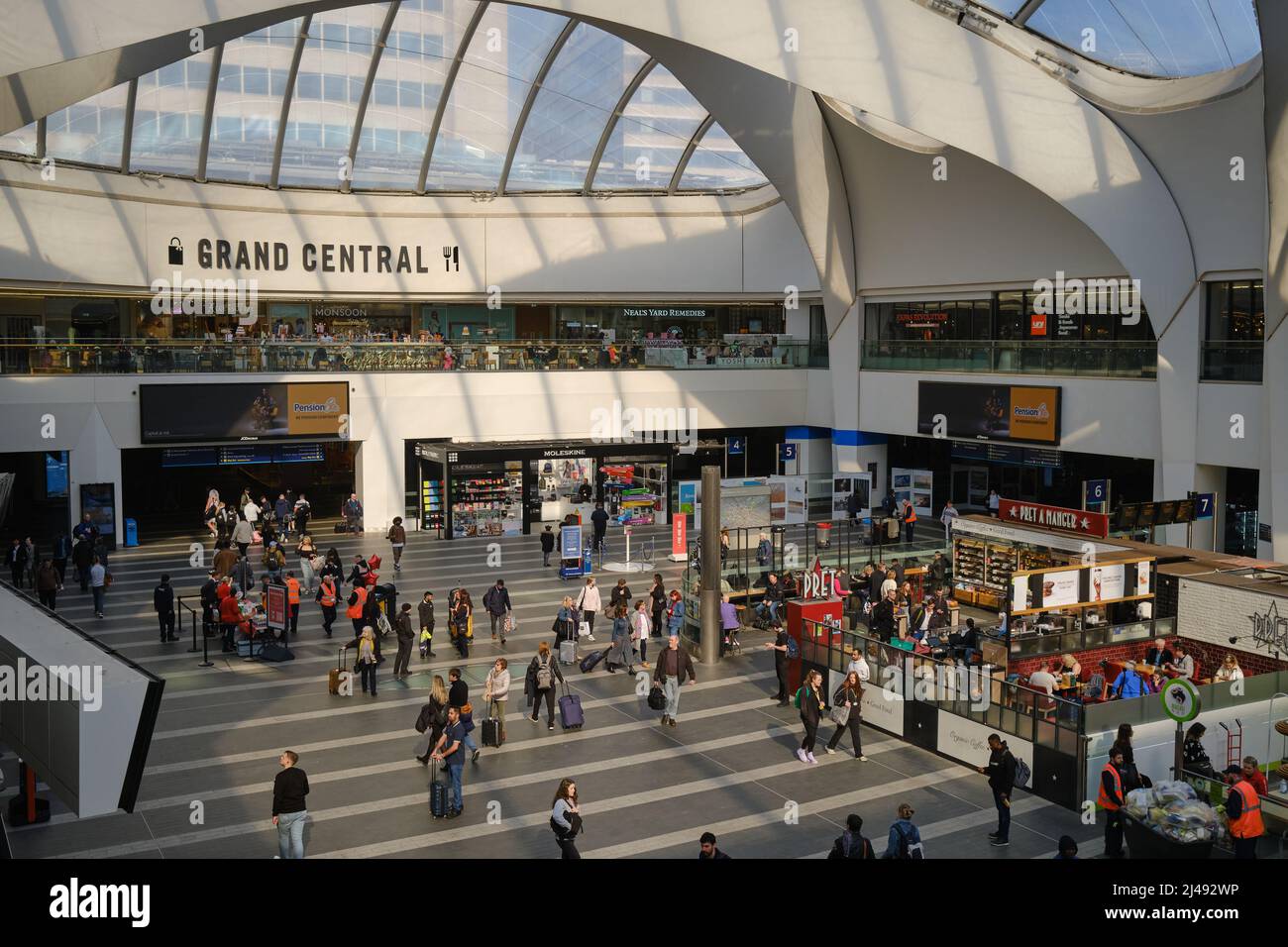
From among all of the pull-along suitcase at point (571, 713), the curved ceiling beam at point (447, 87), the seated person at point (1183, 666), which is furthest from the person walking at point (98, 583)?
the seated person at point (1183, 666)

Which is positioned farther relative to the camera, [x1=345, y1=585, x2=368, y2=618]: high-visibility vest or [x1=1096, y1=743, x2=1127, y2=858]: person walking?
[x1=345, y1=585, x2=368, y2=618]: high-visibility vest

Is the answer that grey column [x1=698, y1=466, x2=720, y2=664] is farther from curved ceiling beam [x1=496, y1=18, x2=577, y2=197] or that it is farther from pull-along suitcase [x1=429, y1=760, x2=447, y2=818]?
curved ceiling beam [x1=496, y1=18, x2=577, y2=197]

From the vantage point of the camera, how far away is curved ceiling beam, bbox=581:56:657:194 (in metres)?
33.0

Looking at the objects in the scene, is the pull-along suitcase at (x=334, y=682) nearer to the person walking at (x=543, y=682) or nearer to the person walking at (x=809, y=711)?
the person walking at (x=543, y=682)

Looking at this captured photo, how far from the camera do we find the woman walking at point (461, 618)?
64.7 ft

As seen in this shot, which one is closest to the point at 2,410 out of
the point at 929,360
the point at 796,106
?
the point at 796,106

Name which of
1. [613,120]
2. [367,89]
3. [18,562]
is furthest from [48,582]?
[613,120]

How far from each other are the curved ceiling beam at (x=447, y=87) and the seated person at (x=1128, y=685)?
21.9 m

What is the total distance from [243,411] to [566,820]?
905 inches

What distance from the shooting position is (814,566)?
22969 millimetres

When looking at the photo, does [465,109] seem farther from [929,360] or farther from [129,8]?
[129,8]

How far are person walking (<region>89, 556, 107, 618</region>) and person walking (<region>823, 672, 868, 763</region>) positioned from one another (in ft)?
46.6

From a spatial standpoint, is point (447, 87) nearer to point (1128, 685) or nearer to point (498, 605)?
point (498, 605)

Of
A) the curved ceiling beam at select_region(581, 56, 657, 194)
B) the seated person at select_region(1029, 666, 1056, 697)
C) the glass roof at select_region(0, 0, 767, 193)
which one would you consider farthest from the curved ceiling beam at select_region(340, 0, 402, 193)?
the seated person at select_region(1029, 666, 1056, 697)
